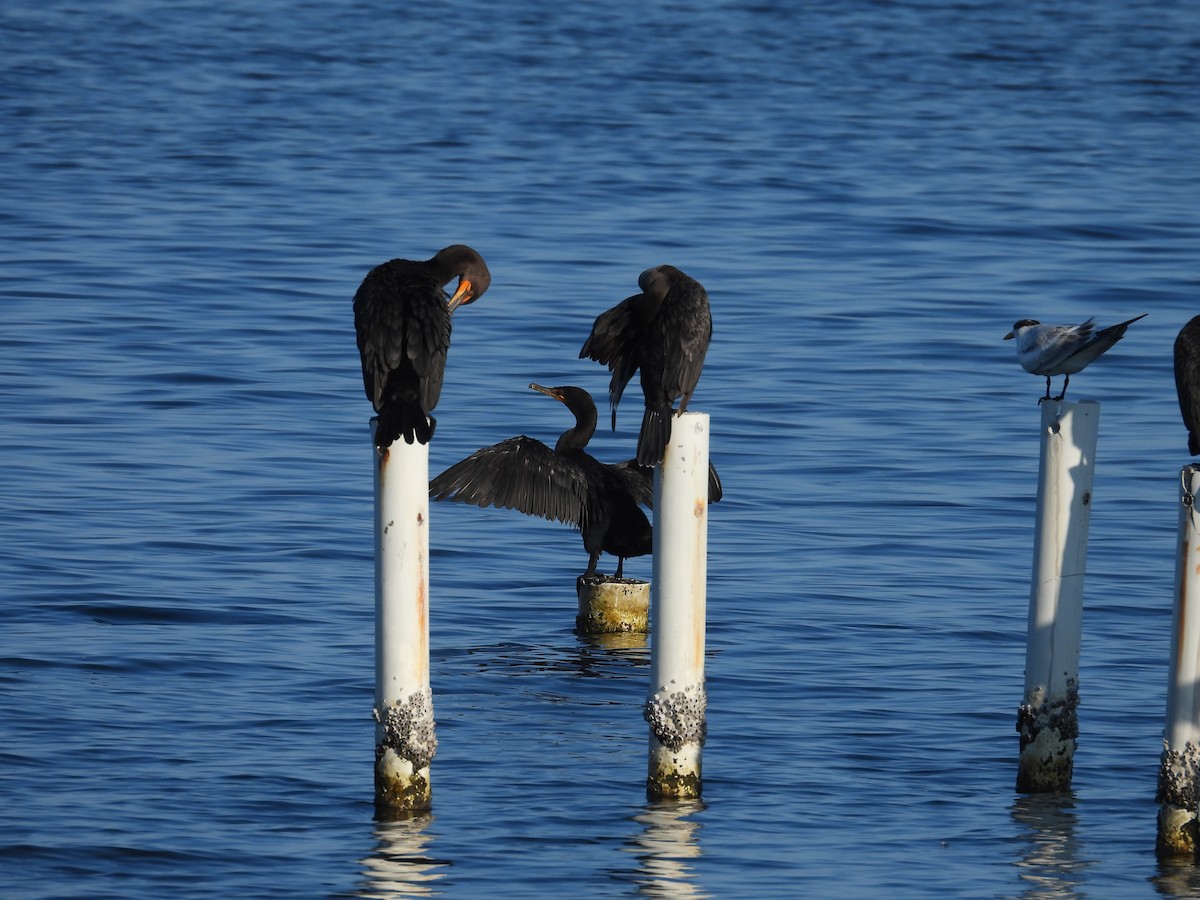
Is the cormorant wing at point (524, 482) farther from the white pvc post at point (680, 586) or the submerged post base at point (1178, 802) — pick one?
the submerged post base at point (1178, 802)

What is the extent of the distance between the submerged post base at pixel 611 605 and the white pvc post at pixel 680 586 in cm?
249

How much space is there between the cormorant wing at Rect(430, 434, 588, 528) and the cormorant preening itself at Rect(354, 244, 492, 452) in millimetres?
2631

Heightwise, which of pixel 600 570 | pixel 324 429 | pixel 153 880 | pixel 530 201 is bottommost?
pixel 153 880

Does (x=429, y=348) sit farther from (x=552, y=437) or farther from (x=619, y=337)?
(x=552, y=437)

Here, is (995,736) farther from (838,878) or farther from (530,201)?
(530,201)

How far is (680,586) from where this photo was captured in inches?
283

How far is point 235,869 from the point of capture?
285 inches

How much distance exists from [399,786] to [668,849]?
1.01m

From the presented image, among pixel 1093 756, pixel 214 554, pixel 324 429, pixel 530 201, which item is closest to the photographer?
pixel 1093 756

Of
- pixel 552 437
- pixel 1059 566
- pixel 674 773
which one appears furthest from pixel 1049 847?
pixel 552 437

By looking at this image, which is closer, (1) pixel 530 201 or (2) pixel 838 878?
(2) pixel 838 878

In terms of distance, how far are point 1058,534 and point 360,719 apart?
3.21 metres

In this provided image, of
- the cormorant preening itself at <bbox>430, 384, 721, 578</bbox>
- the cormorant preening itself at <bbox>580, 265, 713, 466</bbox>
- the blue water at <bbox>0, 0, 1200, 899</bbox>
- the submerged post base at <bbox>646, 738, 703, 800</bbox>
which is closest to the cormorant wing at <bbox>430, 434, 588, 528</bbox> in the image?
the cormorant preening itself at <bbox>430, 384, 721, 578</bbox>

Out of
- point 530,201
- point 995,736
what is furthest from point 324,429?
point 530,201
